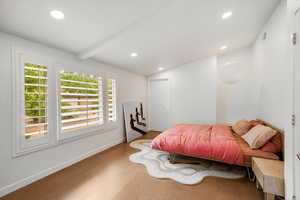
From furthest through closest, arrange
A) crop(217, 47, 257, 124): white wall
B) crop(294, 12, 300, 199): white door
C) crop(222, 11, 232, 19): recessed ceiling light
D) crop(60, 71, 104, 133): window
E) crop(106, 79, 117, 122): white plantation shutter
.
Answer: crop(217, 47, 257, 124): white wall, crop(106, 79, 117, 122): white plantation shutter, crop(60, 71, 104, 133): window, crop(222, 11, 232, 19): recessed ceiling light, crop(294, 12, 300, 199): white door

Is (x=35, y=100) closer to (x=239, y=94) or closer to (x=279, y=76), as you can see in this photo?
(x=279, y=76)

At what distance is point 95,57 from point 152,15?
5.62 feet

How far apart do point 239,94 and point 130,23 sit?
3.91m

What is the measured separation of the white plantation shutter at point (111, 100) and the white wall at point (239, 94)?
3.16 meters

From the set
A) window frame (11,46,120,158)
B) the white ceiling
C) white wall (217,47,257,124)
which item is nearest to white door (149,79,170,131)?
white wall (217,47,257,124)

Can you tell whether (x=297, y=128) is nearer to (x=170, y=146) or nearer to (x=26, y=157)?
(x=170, y=146)

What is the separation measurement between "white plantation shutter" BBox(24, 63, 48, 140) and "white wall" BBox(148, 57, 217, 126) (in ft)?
12.4

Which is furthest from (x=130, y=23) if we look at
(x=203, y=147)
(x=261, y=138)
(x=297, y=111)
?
(x=261, y=138)

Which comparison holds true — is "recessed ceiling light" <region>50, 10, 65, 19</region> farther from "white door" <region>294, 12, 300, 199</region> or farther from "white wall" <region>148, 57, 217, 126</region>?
"white wall" <region>148, 57, 217, 126</region>

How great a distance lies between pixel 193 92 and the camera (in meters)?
4.57

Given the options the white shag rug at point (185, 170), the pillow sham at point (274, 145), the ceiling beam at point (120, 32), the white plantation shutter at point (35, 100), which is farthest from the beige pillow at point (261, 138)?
the white plantation shutter at point (35, 100)

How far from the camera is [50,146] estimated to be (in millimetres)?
2217

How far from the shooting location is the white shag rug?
2.12m

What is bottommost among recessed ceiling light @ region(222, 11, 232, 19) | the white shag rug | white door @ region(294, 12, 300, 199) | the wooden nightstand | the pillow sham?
the white shag rug
